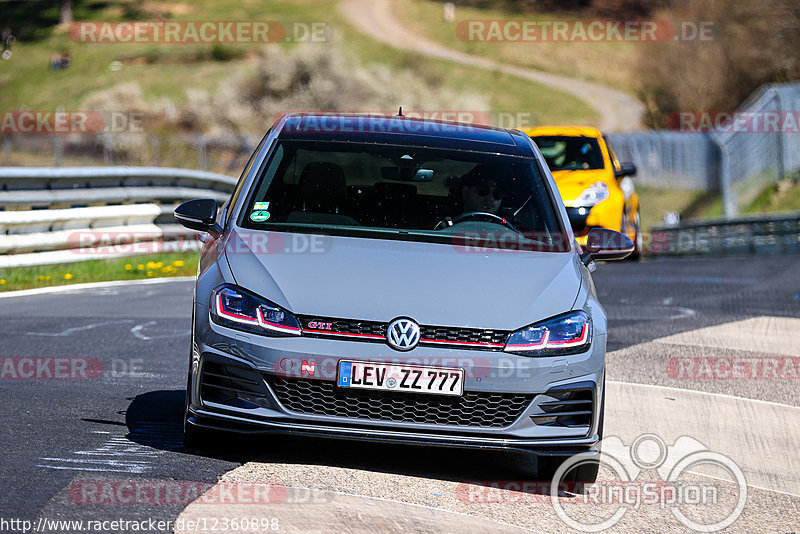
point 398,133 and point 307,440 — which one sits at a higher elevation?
point 398,133

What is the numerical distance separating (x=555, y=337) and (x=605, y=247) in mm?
1163

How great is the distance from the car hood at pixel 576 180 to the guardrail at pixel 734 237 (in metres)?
8.45

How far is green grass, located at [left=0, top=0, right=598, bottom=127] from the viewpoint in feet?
222

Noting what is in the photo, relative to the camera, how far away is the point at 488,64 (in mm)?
86875

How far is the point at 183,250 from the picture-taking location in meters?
16.8

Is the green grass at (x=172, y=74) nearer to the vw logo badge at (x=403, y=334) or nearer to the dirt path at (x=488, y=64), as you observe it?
the dirt path at (x=488, y=64)

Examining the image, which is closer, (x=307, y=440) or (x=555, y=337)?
(x=555, y=337)

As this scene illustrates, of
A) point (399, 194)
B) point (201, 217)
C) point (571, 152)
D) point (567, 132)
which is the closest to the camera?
point (201, 217)

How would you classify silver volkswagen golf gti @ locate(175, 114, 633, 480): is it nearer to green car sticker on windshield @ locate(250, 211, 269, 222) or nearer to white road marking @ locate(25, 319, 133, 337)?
green car sticker on windshield @ locate(250, 211, 269, 222)

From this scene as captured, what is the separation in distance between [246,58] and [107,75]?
8052 mm

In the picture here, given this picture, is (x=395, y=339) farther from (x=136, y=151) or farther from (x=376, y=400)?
(x=136, y=151)

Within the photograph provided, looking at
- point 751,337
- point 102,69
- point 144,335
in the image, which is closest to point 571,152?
point 751,337

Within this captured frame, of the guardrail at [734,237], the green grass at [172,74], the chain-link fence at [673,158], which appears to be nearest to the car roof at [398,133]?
the guardrail at [734,237]

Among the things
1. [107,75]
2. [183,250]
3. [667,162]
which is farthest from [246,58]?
[183,250]
